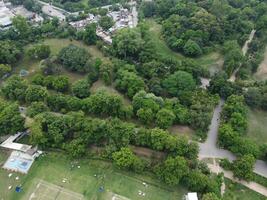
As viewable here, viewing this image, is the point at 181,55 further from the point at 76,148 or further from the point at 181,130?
the point at 76,148

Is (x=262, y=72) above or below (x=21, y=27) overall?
above

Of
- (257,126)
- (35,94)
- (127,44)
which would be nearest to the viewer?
(257,126)

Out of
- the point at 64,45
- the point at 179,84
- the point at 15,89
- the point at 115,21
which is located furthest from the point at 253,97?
the point at 64,45

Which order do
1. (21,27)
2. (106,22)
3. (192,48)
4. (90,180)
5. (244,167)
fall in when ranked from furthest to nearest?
(106,22) < (21,27) < (192,48) < (90,180) < (244,167)

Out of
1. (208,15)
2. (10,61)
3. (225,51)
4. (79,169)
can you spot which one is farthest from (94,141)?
(208,15)

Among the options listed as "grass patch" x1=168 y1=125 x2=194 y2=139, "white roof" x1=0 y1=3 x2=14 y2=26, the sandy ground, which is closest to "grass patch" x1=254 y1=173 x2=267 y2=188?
"grass patch" x1=168 y1=125 x2=194 y2=139

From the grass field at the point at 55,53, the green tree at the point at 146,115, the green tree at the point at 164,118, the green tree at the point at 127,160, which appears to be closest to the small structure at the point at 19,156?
the green tree at the point at 127,160

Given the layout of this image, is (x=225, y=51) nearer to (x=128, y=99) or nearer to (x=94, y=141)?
(x=128, y=99)

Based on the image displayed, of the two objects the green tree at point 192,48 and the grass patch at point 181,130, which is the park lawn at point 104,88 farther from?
the green tree at point 192,48
